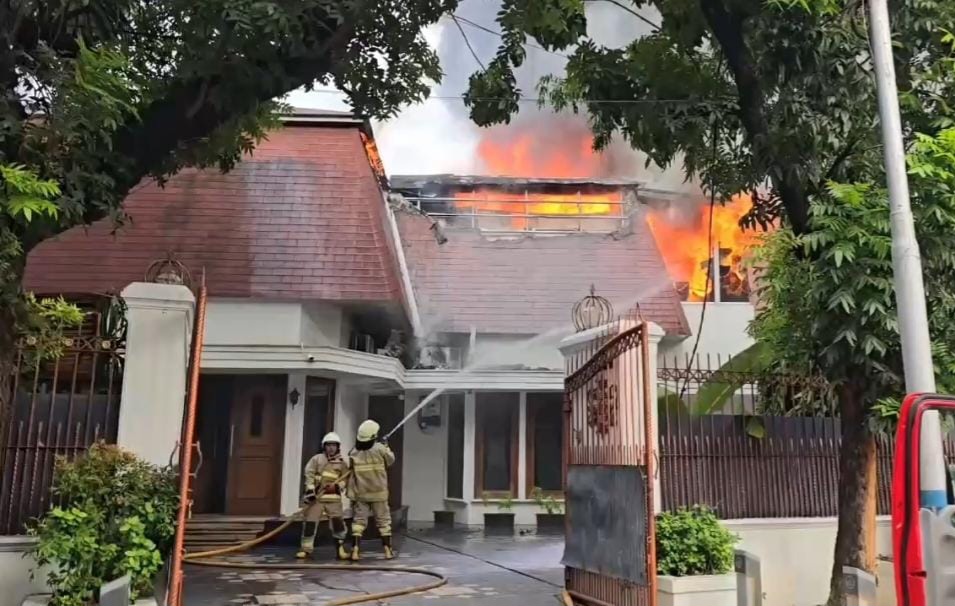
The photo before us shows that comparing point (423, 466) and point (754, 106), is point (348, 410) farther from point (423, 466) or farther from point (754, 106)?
point (754, 106)

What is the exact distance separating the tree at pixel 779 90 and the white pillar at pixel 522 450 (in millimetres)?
7729

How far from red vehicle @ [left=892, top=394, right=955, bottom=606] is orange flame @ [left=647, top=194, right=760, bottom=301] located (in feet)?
43.7

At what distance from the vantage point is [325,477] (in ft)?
34.3

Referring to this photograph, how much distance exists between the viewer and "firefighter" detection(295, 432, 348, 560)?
1035cm

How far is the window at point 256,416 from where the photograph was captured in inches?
488

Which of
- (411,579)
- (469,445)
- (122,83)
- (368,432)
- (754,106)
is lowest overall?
(411,579)

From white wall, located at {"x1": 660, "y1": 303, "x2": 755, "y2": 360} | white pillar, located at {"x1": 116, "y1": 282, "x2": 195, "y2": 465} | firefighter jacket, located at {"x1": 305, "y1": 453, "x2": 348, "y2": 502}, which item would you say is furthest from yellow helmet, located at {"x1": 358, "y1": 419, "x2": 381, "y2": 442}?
white wall, located at {"x1": 660, "y1": 303, "x2": 755, "y2": 360}

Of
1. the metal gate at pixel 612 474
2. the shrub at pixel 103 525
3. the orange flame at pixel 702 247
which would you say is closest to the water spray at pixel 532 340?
the orange flame at pixel 702 247

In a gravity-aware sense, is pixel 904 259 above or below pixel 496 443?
above

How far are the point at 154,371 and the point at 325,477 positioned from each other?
457 cm

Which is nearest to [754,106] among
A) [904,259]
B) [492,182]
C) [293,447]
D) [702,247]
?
[904,259]

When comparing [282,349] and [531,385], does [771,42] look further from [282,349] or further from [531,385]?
[531,385]

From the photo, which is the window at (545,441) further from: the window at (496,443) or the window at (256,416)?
the window at (256,416)

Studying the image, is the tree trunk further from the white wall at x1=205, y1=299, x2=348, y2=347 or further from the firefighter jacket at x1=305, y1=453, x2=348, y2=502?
the white wall at x1=205, y1=299, x2=348, y2=347
